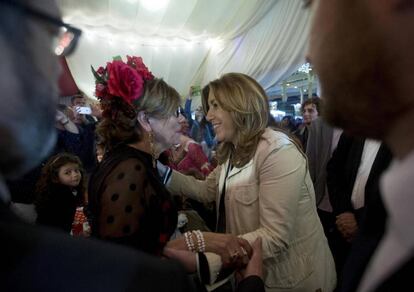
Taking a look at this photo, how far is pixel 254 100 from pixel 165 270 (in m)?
1.00

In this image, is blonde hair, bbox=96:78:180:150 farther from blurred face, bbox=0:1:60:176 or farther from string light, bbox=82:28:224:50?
string light, bbox=82:28:224:50

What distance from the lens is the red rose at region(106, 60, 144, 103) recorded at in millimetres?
1226

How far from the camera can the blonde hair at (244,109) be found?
1.32 meters

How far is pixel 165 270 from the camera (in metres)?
0.42

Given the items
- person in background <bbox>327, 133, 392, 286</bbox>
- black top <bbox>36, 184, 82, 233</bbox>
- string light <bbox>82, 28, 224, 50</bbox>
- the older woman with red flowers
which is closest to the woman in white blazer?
the older woman with red flowers

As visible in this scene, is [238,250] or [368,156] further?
[368,156]

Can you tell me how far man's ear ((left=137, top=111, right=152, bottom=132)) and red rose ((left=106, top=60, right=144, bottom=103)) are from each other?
7cm

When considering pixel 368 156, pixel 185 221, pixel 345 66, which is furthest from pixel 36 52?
pixel 368 156

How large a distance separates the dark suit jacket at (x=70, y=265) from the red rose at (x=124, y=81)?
88cm

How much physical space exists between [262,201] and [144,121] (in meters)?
0.52

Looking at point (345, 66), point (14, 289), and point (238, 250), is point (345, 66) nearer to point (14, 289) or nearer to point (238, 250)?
point (14, 289)

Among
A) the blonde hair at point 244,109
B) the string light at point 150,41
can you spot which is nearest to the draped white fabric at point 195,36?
the string light at point 150,41

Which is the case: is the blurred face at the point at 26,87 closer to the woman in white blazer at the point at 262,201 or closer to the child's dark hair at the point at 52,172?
the woman in white blazer at the point at 262,201

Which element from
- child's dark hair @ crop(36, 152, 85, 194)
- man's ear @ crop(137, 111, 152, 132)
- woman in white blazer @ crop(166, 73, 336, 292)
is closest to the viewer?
woman in white blazer @ crop(166, 73, 336, 292)
